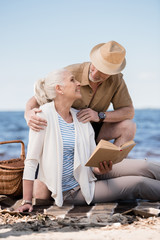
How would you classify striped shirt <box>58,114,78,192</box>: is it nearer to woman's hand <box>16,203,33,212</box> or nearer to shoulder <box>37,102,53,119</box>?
shoulder <box>37,102,53,119</box>

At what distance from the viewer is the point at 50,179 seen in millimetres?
3154

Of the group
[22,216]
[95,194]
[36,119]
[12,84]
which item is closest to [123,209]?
[95,194]

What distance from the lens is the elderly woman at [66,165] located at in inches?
123

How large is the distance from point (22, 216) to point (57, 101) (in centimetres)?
108

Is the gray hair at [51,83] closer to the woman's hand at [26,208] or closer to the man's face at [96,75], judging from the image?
the man's face at [96,75]

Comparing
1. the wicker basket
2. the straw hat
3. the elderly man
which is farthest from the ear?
the wicker basket

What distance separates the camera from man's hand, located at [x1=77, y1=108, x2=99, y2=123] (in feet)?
11.2

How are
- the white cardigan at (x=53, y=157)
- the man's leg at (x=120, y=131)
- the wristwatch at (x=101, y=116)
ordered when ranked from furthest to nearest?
the man's leg at (x=120, y=131)
the wristwatch at (x=101, y=116)
the white cardigan at (x=53, y=157)

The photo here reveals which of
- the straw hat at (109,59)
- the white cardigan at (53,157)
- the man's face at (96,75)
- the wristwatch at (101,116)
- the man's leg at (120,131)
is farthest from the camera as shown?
the man's leg at (120,131)

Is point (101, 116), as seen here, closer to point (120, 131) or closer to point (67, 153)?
point (120, 131)

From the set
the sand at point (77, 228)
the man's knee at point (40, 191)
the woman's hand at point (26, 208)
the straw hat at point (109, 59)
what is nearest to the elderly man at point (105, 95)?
the straw hat at point (109, 59)

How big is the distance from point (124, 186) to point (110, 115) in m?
0.81

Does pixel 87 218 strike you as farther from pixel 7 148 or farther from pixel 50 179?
pixel 7 148

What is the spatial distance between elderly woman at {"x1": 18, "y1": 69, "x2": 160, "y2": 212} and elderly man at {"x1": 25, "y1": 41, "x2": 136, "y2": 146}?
21 cm
